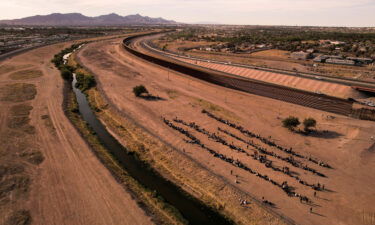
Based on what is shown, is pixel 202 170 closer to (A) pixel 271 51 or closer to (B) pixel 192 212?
(B) pixel 192 212

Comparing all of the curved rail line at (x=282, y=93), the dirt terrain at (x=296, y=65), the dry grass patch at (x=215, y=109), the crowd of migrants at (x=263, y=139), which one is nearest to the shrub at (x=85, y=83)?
the curved rail line at (x=282, y=93)

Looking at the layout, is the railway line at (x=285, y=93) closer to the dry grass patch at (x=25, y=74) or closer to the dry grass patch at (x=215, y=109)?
the dry grass patch at (x=215, y=109)

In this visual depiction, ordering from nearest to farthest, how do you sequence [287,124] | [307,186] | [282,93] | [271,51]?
[307,186] → [287,124] → [282,93] → [271,51]

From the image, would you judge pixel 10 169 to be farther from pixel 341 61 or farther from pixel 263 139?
pixel 341 61

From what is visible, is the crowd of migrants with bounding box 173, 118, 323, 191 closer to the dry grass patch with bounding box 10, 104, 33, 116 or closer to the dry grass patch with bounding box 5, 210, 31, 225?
the dry grass patch with bounding box 5, 210, 31, 225

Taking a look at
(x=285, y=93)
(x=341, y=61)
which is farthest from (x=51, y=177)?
(x=341, y=61)

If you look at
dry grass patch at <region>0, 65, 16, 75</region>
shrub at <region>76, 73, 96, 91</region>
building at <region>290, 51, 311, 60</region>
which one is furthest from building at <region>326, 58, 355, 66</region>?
dry grass patch at <region>0, 65, 16, 75</region>

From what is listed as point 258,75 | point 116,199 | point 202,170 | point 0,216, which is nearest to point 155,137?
point 202,170
